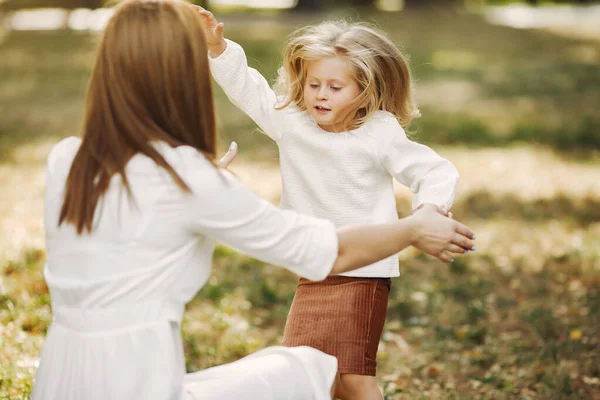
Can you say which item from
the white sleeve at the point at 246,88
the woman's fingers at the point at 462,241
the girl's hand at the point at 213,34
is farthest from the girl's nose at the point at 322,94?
the woman's fingers at the point at 462,241

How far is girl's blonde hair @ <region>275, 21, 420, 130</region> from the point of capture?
120 inches

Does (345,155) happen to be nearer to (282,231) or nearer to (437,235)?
(437,235)

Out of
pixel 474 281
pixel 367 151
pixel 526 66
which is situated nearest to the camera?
pixel 367 151

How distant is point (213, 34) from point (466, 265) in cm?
298

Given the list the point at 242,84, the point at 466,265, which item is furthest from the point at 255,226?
the point at 466,265

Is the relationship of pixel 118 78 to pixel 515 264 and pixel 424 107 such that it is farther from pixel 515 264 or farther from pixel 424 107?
pixel 424 107

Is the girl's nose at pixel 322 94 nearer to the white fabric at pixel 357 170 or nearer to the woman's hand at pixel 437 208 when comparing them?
the white fabric at pixel 357 170

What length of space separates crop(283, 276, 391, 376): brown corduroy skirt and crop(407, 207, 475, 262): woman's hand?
514mm

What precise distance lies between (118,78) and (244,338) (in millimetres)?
2378

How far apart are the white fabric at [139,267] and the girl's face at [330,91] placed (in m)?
0.90

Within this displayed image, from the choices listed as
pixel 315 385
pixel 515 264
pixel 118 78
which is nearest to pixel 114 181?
pixel 118 78

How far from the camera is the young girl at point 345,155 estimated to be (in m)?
2.92

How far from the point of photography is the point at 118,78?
213 cm

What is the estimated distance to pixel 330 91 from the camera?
304 centimetres
